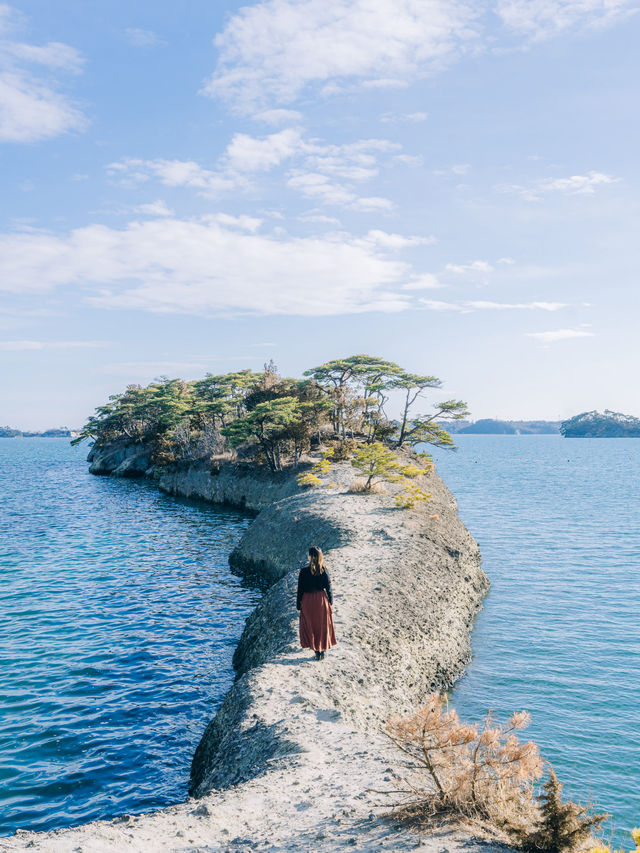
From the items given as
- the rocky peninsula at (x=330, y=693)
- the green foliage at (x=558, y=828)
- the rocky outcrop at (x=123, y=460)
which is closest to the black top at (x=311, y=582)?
the rocky peninsula at (x=330, y=693)

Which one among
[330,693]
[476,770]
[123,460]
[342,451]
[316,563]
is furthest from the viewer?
[123,460]

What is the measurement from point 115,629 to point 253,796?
13.2 metres

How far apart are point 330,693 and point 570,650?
1141 cm

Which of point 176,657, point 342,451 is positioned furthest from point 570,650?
point 342,451

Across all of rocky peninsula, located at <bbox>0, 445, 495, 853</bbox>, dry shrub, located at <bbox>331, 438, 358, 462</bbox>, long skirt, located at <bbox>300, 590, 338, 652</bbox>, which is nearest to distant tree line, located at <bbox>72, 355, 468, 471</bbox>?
dry shrub, located at <bbox>331, 438, 358, 462</bbox>

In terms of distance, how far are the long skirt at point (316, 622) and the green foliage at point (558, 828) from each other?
6607 mm

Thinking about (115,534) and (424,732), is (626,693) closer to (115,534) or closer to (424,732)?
(424,732)

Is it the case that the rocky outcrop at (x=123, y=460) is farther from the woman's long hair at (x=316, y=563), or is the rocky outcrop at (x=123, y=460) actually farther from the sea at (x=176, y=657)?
the woman's long hair at (x=316, y=563)

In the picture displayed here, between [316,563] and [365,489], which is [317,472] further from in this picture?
[316,563]

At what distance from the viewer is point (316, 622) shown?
489 inches

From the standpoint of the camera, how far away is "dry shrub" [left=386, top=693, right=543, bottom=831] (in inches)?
251

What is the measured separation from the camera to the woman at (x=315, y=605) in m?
12.0

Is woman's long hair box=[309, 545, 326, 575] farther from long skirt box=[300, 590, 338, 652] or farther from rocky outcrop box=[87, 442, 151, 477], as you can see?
rocky outcrop box=[87, 442, 151, 477]

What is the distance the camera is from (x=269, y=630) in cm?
1545
